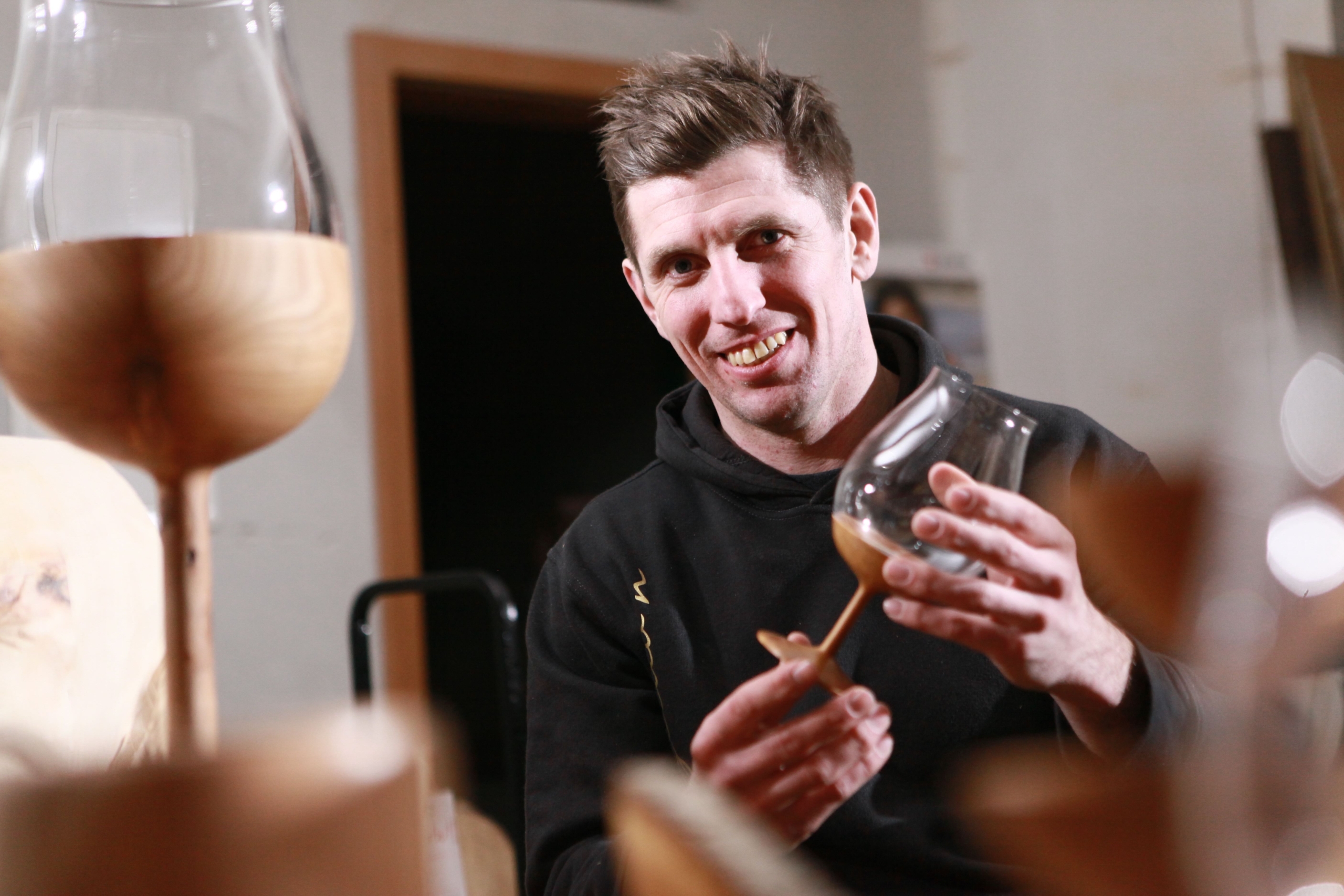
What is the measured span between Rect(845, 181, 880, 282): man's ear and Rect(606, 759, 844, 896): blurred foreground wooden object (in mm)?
779

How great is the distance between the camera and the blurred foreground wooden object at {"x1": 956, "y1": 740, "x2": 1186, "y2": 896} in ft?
0.56

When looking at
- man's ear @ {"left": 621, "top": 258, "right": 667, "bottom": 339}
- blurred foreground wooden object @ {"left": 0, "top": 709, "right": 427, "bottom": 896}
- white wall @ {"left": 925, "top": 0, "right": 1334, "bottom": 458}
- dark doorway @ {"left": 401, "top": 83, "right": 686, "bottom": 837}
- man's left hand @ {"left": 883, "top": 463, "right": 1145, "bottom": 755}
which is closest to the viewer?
blurred foreground wooden object @ {"left": 0, "top": 709, "right": 427, "bottom": 896}

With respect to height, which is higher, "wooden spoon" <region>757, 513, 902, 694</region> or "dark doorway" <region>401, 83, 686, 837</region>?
"dark doorway" <region>401, 83, 686, 837</region>

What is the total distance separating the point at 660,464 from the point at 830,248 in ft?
0.85

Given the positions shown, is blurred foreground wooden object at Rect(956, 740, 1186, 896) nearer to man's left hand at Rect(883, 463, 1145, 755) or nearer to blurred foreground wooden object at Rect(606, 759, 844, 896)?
blurred foreground wooden object at Rect(606, 759, 844, 896)

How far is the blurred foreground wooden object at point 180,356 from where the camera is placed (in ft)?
0.80

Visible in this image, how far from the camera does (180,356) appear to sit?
0.80ft

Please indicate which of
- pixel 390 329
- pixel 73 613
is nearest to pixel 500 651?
pixel 73 613

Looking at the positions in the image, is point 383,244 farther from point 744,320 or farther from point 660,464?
point 744,320

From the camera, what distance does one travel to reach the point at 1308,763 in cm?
19

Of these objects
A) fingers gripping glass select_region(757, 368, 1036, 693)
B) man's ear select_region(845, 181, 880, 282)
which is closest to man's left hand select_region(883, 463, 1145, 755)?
fingers gripping glass select_region(757, 368, 1036, 693)

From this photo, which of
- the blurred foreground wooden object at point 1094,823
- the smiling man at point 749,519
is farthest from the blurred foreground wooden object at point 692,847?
the smiling man at point 749,519

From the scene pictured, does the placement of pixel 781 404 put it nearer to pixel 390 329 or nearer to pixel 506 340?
pixel 390 329

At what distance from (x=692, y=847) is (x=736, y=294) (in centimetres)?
70
